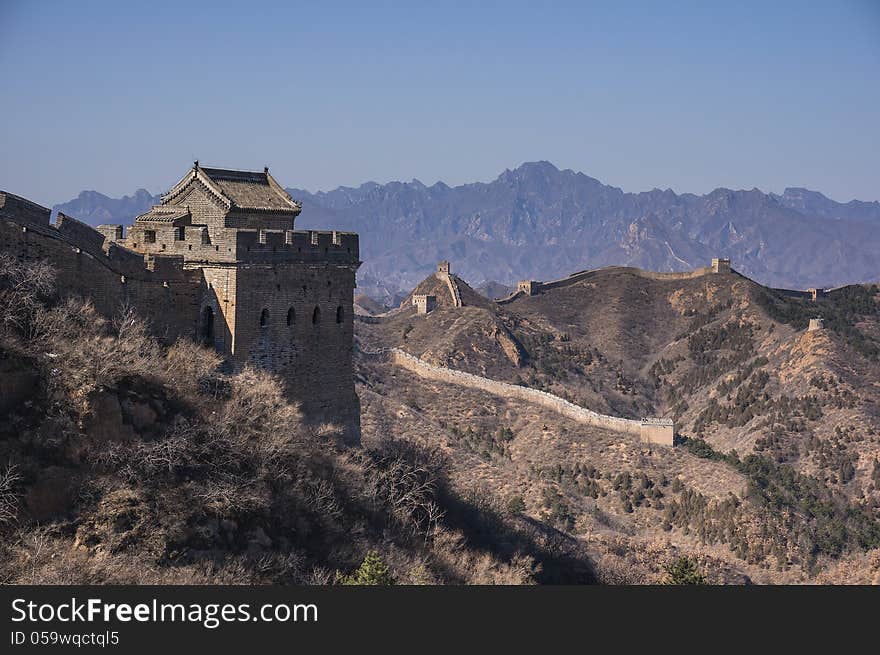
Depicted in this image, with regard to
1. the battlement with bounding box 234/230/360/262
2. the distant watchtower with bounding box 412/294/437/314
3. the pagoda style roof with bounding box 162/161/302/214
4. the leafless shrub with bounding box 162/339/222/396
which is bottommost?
the leafless shrub with bounding box 162/339/222/396

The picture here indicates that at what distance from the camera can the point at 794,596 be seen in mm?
17719

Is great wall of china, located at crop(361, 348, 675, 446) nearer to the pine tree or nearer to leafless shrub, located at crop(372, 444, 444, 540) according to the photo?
leafless shrub, located at crop(372, 444, 444, 540)

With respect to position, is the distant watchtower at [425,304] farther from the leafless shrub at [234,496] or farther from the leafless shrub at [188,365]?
the leafless shrub at [234,496]

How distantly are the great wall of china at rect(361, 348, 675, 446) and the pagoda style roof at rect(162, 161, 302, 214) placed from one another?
33664mm

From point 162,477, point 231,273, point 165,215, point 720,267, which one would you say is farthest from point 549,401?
point 720,267

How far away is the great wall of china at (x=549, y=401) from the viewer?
202 ft

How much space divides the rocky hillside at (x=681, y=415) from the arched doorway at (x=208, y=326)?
14072 millimetres

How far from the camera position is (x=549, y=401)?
67000mm

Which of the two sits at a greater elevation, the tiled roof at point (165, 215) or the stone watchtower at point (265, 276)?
the tiled roof at point (165, 215)

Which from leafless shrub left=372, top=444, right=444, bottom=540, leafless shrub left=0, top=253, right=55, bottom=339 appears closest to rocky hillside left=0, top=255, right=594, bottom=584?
leafless shrub left=0, top=253, right=55, bottom=339

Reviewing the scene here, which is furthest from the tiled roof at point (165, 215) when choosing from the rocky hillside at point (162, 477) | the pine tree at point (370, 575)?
the pine tree at point (370, 575)

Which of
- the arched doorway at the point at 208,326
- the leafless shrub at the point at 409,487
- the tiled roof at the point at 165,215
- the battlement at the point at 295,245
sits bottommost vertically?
the leafless shrub at the point at 409,487

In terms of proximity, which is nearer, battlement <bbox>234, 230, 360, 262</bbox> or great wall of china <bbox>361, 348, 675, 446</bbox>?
battlement <bbox>234, 230, 360, 262</bbox>

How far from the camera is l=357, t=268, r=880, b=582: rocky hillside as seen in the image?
52.1m
